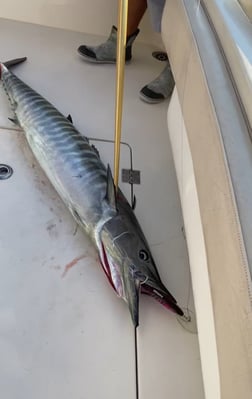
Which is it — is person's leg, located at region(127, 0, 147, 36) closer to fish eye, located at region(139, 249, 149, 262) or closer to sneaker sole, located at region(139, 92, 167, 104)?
sneaker sole, located at region(139, 92, 167, 104)

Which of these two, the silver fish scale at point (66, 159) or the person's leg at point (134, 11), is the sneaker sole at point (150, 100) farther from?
the silver fish scale at point (66, 159)

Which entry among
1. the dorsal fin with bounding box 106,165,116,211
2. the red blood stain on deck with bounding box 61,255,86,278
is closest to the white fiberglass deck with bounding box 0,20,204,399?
the red blood stain on deck with bounding box 61,255,86,278

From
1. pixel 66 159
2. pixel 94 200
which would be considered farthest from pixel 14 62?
pixel 94 200

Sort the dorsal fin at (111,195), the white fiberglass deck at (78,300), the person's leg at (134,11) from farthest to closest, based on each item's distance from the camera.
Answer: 1. the person's leg at (134,11)
2. the dorsal fin at (111,195)
3. the white fiberglass deck at (78,300)

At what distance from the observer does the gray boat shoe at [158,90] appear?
176 centimetres

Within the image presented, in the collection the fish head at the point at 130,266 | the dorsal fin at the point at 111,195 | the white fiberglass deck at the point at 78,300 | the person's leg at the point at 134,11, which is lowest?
the white fiberglass deck at the point at 78,300

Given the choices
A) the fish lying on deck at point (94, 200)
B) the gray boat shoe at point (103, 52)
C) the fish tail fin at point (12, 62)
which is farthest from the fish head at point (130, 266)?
the gray boat shoe at point (103, 52)

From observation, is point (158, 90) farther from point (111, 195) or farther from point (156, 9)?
point (111, 195)

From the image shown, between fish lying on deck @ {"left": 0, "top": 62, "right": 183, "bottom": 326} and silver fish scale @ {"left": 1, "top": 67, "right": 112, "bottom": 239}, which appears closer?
fish lying on deck @ {"left": 0, "top": 62, "right": 183, "bottom": 326}

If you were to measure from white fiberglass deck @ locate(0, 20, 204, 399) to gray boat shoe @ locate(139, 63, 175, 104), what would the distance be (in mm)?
273

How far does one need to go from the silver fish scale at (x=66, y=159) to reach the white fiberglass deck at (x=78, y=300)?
2.5 inches

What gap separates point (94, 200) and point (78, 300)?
267 mm

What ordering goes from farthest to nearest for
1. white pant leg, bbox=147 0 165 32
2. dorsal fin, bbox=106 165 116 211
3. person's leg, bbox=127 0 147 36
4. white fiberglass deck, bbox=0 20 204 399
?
person's leg, bbox=127 0 147 36 < white pant leg, bbox=147 0 165 32 < dorsal fin, bbox=106 165 116 211 < white fiberglass deck, bbox=0 20 204 399

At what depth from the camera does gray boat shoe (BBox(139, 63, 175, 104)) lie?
5.78 ft
